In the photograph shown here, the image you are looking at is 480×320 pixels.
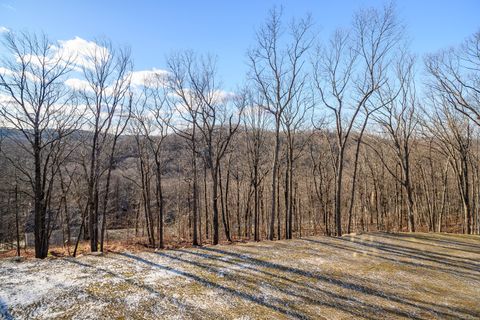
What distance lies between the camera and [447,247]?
1188cm

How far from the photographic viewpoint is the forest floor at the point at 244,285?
5.51m

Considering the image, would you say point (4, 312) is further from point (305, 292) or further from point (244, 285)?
point (305, 292)

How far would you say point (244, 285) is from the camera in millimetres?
6883

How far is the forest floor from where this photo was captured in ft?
18.1

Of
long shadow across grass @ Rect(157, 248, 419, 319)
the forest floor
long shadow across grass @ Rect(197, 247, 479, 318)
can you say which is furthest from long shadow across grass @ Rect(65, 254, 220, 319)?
long shadow across grass @ Rect(197, 247, 479, 318)

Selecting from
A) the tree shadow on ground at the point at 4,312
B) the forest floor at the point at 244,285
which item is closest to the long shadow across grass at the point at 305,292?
the forest floor at the point at 244,285

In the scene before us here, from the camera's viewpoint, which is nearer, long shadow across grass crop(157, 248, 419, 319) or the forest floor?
the forest floor

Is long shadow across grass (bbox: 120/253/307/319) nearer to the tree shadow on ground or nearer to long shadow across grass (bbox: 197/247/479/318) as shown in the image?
long shadow across grass (bbox: 197/247/479/318)

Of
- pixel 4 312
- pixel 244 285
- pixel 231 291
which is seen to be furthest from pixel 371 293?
pixel 4 312

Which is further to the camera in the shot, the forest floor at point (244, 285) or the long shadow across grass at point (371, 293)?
the long shadow across grass at point (371, 293)

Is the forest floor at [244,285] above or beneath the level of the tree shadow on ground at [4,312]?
beneath

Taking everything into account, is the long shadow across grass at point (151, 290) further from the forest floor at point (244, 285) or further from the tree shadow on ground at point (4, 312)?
the tree shadow on ground at point (4, 312)

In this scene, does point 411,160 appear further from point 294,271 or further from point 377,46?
point 294,271

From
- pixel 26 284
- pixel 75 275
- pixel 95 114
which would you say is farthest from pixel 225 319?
pixel 95 114
